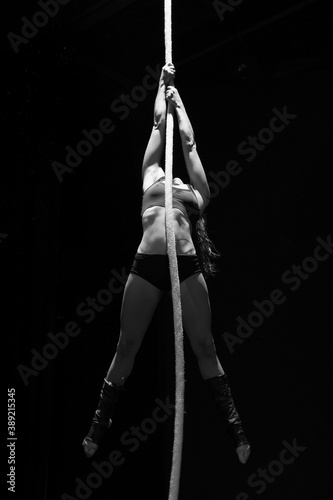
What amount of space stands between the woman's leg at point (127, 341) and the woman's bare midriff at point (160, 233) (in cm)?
11

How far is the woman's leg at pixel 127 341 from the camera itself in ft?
6.64

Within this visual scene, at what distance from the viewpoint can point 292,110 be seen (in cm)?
356

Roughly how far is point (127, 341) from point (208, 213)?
5.58 feet

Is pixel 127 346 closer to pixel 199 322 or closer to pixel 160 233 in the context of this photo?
pixel 199 322

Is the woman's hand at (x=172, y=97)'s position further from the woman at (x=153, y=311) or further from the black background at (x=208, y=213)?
the black background at (x=208, y=213)

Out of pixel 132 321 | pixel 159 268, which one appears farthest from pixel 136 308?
pixel 159 268

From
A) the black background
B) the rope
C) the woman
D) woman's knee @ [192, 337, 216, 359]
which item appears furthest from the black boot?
the black background

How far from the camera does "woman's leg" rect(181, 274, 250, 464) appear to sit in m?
2.02

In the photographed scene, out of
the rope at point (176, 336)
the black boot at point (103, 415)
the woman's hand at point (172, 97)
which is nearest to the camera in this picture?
the rope at point (176, 336)

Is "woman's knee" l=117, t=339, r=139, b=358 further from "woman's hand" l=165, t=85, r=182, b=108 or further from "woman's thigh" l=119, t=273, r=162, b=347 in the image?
"woman's hand" l=165, t=85, r=182, b=108

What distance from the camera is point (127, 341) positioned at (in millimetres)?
2023

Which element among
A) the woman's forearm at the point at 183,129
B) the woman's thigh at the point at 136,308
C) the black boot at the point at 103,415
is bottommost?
the black boot at the point at 103,415

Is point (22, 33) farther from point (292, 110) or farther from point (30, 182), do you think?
point (292, 110)

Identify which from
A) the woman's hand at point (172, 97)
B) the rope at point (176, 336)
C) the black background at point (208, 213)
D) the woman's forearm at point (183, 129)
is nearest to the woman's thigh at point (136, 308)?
the rope at point (176, 336)
